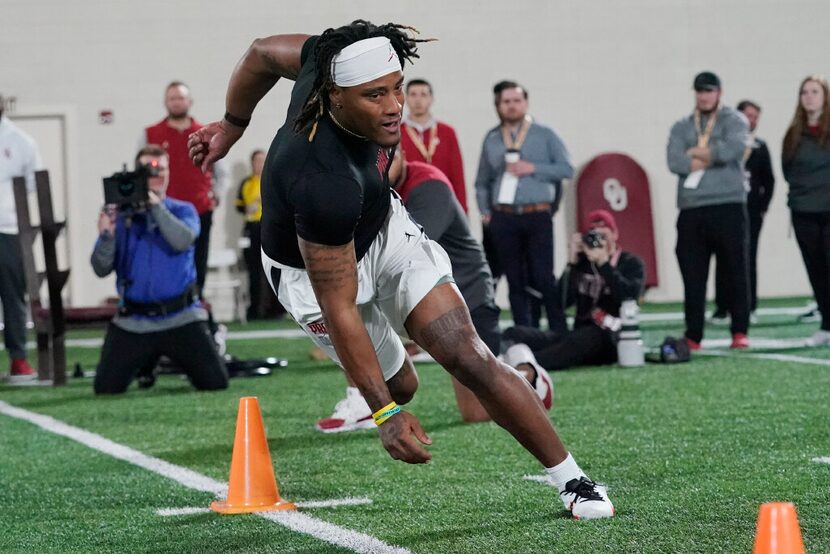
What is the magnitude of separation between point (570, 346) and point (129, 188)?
311cm

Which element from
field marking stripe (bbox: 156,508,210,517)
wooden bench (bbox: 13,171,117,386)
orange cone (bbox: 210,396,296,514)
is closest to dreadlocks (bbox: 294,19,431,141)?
orange cone (bbox: 210,396,296,514)

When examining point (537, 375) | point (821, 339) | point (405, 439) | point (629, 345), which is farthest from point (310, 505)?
point (821, 339)

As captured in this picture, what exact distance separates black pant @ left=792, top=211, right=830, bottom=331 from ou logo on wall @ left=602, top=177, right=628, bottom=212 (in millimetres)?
6729

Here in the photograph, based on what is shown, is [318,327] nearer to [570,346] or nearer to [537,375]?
[537,375]

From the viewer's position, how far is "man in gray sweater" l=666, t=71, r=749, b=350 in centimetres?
994

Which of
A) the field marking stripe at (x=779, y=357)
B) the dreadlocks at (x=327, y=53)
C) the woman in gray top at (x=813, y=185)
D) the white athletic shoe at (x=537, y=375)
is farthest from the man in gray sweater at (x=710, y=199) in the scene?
the dreadlocks at (x=327, y=53)

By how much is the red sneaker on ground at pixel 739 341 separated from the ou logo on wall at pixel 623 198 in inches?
264

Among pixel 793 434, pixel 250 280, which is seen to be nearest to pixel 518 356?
pixel 793 434

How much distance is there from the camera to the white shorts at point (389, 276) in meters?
4.39

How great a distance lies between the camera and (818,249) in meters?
10.3

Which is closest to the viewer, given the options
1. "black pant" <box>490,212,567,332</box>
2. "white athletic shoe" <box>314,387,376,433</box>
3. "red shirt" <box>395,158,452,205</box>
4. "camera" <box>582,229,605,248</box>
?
"red shirt" <box>395,158,452,205</box>

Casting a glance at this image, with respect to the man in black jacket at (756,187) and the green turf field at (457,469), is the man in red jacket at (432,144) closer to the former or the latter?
the green turf field at (457,469)

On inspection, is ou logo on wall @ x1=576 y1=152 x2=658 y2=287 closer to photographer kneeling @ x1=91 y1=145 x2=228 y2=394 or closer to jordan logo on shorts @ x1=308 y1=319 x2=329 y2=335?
photographer kneeling @ x1=91 y1=145 x2=228 y2=394

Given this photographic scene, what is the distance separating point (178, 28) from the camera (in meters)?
17.1
